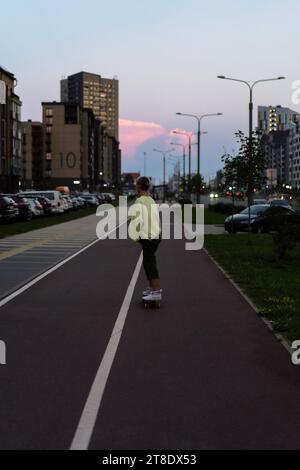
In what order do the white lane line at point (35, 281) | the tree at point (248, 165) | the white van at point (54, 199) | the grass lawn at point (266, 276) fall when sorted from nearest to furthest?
the grass lawn at point (266, 276)
the white lane line at point (35, 281)
the tree at point (248, 165)
the white van at point (54, 199)

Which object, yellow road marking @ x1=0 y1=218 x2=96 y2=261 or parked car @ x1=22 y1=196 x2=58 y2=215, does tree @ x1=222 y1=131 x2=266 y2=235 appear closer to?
yellow road marking @ x1=0 y1=218 x2=96 y2=261

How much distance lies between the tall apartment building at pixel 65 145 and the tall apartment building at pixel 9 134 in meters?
56.3

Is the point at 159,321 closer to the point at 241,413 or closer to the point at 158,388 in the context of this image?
the point at 158,388

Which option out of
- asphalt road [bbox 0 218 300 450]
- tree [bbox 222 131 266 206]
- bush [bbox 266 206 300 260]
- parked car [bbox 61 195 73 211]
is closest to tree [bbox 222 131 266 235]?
tree [bbox 222 131 266 206]

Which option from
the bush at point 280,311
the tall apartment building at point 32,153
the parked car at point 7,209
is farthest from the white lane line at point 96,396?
the tall apartment building at point 32,153

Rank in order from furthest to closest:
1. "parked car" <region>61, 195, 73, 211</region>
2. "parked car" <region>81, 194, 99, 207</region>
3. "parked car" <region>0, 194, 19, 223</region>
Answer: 1. "parked car" <region>81, 194, 99, 207</region>
2. "parked car" <region>61, 195, 73, 211</region>
3. "parked car" <region>0, 194, 19, 223</region>

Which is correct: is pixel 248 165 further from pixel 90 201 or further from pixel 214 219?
pixel 90 201

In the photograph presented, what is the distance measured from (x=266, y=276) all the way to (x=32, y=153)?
505 ft

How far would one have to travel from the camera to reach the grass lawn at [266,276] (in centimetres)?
915

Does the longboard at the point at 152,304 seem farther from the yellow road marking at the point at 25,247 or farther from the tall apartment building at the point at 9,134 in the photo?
the tall apartment building at the point at 9,134

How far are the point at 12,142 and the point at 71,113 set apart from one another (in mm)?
62662

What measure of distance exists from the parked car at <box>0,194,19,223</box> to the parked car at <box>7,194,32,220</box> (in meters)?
2.45

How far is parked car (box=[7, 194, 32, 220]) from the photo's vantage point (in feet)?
129

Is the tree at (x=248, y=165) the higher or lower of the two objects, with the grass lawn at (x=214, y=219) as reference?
higher
